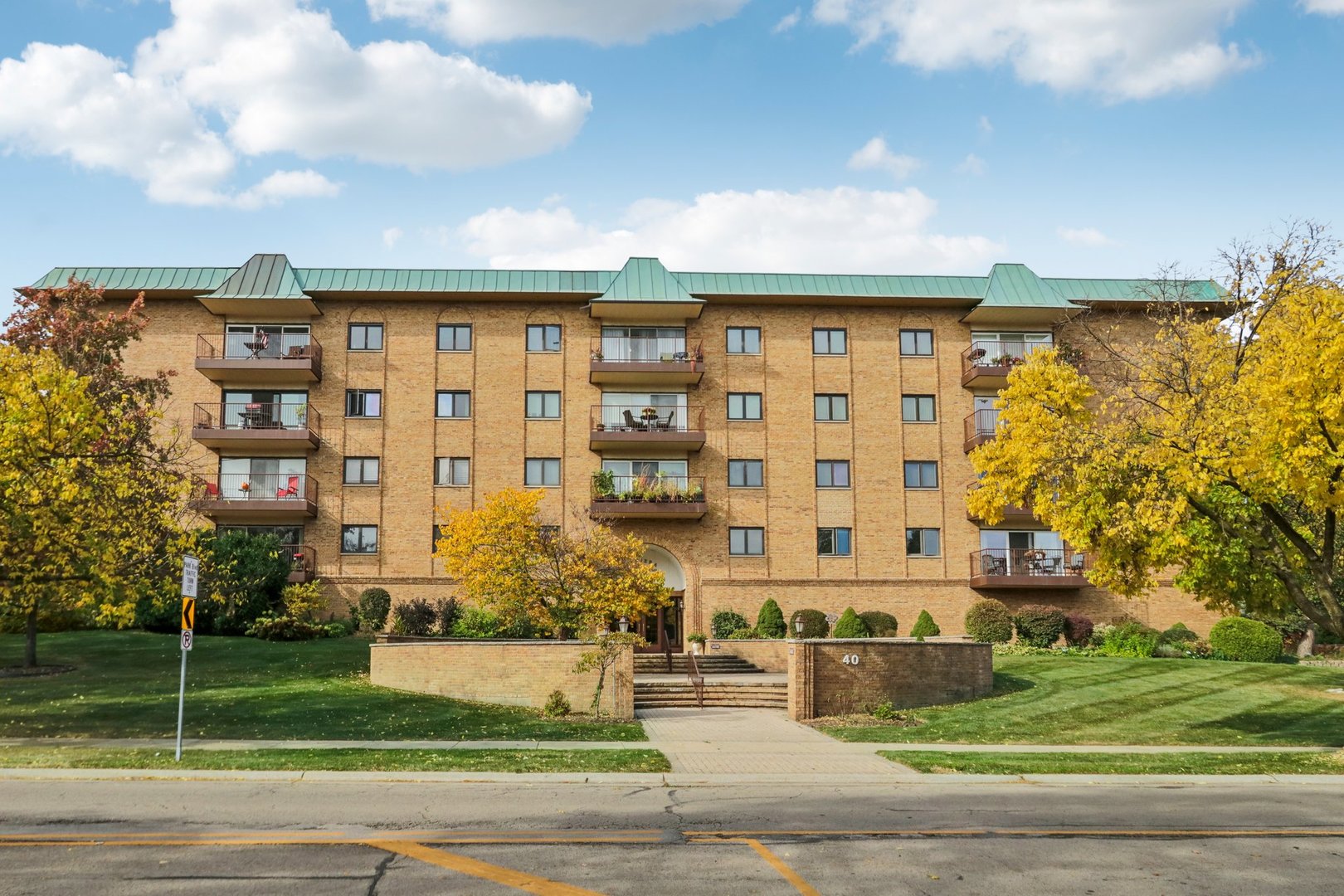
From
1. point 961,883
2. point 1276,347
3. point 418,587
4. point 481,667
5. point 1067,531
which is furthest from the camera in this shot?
point 418,587

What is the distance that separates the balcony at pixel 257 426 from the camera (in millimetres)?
37594

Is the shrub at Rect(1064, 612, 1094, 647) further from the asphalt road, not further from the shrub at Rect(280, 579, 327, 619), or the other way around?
the shrub at Rect(280, 579, 327, 619)

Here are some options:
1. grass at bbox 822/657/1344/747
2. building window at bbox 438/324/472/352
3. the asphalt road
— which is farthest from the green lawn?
building window at bbox 438/324/472/352

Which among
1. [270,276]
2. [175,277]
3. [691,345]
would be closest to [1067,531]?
[691,345]

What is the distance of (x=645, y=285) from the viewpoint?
39.2m

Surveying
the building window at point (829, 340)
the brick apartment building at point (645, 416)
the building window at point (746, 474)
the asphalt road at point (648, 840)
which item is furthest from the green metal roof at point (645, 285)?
the asphalt road at point (648, 840)

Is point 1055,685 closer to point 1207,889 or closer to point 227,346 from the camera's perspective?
point 1207,889

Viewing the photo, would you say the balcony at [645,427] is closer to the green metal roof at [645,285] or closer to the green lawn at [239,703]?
the green metal roof at [645,285]

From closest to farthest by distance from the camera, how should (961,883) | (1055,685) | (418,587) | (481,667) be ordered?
(961,883), (481,667), (1055,685), (418,587)

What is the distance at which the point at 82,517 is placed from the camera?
20.3 meters

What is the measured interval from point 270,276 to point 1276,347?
3206 cm

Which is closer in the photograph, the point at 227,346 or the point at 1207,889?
the point at 1207,889

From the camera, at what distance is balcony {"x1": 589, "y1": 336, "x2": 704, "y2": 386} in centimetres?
3838

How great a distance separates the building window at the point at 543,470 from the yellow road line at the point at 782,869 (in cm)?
2908
